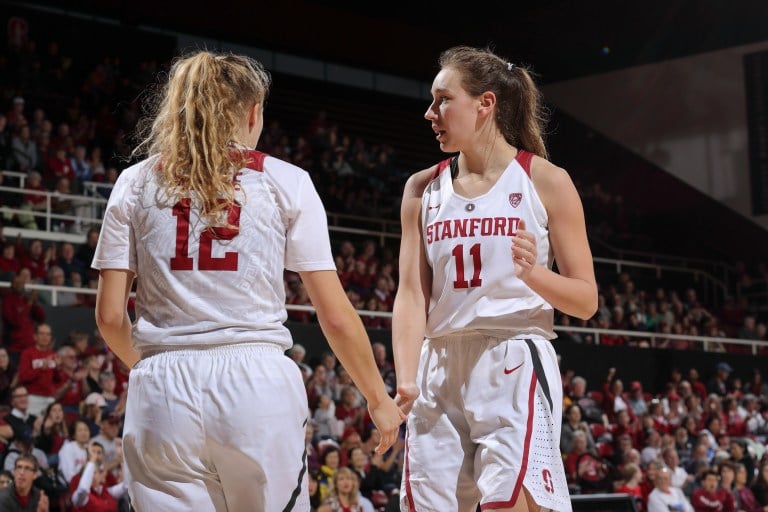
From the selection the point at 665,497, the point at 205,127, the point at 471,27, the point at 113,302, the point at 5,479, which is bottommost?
the point at 665,497

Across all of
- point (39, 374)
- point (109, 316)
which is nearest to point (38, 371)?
point (39, 374)

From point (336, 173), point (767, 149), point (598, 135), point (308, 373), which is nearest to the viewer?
point (308, 373)

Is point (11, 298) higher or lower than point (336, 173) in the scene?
lower

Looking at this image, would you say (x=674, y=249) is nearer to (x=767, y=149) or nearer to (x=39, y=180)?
(x=767, y=149)

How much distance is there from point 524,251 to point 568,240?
1.12 ft

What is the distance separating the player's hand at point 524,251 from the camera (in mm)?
3262

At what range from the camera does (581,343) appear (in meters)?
15.7

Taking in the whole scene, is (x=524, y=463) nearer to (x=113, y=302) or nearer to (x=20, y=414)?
(x=113, y=302)

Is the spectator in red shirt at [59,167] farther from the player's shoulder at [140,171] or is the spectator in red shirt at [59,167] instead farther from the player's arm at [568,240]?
the player's shoulder at [140,171]

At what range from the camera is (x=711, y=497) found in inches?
494

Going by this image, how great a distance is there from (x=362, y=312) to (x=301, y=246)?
34.4 feet

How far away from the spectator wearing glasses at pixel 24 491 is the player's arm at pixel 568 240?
5.66 metres

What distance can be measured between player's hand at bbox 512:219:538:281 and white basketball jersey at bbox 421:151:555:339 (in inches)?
8.6

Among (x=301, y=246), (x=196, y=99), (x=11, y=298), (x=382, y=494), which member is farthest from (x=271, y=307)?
(x=11, y=298)
